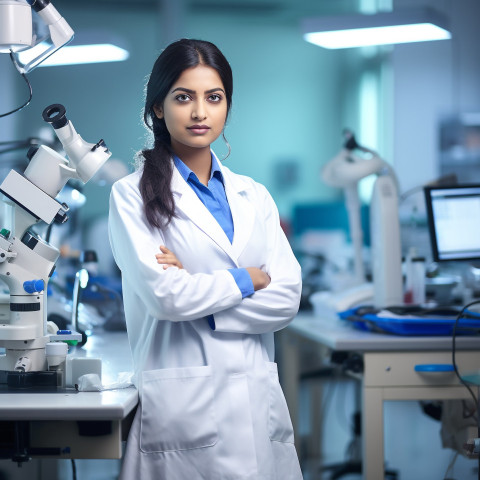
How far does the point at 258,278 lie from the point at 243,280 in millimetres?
58

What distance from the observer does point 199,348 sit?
1.48m

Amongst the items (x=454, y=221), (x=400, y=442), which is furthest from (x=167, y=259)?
(x=400, y=442)

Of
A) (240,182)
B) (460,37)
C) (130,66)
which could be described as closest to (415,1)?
(460,37)

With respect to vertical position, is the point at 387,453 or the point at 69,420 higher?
the point at 69,420

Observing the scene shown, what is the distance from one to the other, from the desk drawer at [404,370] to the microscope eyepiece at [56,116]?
3.87 ft

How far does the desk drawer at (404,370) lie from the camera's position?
6.91ft

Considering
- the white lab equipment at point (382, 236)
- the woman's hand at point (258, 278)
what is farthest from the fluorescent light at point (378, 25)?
the woman's hand at point (258, 278)

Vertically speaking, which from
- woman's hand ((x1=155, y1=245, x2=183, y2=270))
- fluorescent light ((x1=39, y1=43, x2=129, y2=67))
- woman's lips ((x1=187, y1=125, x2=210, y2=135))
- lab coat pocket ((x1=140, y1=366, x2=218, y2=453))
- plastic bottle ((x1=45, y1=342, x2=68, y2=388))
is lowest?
lab coat pocket ((x1=140, y1=366, x2=218, y2=453))

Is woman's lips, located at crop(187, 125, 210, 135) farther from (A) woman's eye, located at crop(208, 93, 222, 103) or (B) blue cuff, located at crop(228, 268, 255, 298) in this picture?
(B) blue cuff, located at crop(228, 268, 255, 298)

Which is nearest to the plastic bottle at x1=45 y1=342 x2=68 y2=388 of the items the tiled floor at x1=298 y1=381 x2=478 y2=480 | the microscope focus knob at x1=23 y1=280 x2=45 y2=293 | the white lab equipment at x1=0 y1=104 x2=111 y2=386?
the white lab equipment at x1=0 y1=104 x2=111 y2=386

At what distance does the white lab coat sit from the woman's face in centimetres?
11

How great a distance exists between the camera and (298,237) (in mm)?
5117

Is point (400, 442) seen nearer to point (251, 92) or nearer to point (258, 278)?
point (258, 278)

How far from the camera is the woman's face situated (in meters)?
1.51
